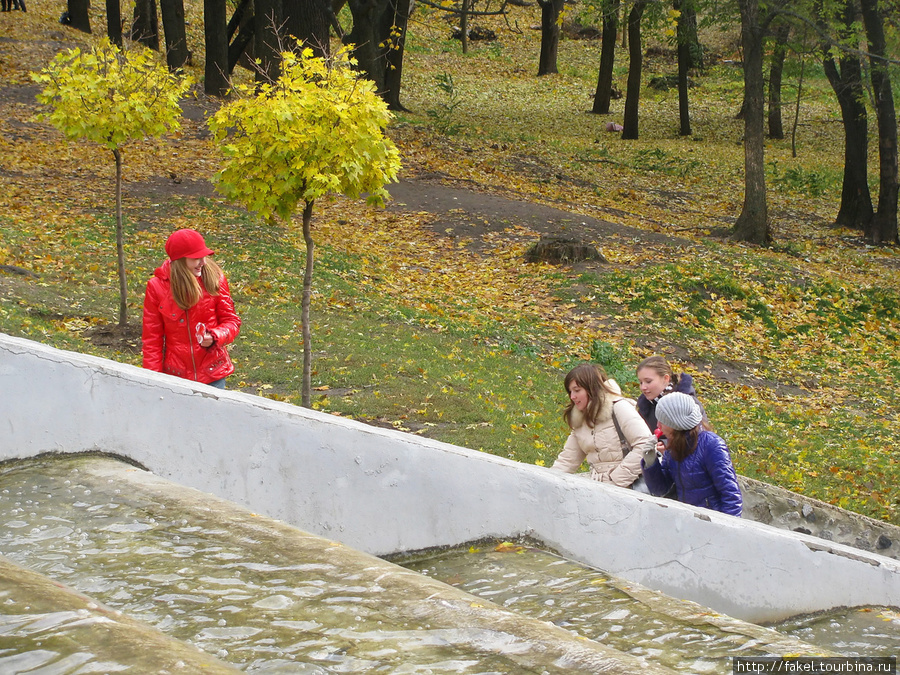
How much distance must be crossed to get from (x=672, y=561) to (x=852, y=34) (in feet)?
56.2

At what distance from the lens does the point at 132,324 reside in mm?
10242

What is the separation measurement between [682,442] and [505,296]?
935 centimetres

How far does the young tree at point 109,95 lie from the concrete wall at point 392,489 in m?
5.21

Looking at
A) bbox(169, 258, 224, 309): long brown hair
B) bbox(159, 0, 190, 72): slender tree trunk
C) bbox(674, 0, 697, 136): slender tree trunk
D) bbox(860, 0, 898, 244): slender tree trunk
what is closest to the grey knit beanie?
bbox(169, 258, 224, 309): long brown hair

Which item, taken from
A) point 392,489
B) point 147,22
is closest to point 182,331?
point 392,489

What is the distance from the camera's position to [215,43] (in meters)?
22.1

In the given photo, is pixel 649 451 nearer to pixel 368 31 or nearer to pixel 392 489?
pixel 392 489

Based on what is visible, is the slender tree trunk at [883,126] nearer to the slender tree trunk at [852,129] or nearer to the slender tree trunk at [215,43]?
the slender tree trunk at [852,129]

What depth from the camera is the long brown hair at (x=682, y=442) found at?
4.59 meters

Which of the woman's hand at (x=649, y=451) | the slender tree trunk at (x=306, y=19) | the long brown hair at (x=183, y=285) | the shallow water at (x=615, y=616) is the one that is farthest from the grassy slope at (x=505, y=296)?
the slender tree trunk at (x=306, y=19)

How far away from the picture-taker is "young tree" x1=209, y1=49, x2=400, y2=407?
6883 millimetres

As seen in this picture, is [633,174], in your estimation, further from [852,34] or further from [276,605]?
[276,605]

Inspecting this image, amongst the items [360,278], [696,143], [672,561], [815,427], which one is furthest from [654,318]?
[696,143]

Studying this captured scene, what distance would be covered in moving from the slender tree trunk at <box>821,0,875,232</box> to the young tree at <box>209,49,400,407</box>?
1514 centimetres
